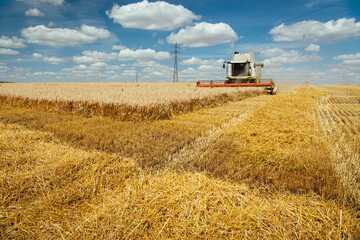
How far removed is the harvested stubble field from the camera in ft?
6.42

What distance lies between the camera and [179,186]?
2576 millimetres

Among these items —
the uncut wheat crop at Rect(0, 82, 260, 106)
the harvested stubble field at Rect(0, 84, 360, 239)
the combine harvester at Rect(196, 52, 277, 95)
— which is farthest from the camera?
the combine harvester at Rect(196, 52, 277, 95)

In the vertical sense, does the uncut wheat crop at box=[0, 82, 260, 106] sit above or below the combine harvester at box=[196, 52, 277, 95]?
below

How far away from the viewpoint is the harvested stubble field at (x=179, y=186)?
6.42ft

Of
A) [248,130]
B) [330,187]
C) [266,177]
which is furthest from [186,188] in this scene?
[248,130]

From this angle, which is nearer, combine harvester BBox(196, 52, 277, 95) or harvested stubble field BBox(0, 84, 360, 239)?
harvested stubble field BBox(0, 84, 360, 239)

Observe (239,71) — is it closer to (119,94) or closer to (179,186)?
(119,94)

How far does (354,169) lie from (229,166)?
1770 mm

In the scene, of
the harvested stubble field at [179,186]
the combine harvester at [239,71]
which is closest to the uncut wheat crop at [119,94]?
the harvested stubble field at [179,186]

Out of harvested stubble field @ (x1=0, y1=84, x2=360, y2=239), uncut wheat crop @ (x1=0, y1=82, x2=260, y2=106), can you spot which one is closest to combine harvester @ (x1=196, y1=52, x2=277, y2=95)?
uncut wheat crop @ (x1=0, y1=82, x2=260, y2=106)

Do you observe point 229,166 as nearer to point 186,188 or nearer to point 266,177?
point 266,177

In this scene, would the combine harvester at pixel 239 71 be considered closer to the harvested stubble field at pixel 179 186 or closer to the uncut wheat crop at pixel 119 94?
the uncut wheat crop at pixel 119 94

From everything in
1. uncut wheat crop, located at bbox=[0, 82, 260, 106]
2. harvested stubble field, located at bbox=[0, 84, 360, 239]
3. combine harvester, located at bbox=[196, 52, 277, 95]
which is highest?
combine harvester, located at bbox=[196, 52, 277, 95]

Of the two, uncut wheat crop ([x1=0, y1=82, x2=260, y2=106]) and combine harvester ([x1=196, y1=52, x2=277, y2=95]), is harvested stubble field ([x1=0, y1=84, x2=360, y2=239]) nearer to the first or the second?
uncut wheat crop ([x1=0, y1=82, x2=260, y2=106])
